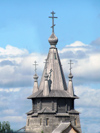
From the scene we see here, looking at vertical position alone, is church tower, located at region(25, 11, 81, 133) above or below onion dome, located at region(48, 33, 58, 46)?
Answer: below

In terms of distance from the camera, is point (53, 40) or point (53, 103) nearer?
point (53, 103)

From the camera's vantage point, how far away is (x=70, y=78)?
82.2m

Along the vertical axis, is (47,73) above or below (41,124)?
above

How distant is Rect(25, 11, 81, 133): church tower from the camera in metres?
78.9

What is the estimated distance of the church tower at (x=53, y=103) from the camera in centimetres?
7894

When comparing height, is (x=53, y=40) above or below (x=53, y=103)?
above

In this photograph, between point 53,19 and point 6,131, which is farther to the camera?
point 6,131

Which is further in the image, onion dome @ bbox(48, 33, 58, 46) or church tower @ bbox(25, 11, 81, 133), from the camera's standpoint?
onion dome @ bbox(48, 33, 58, 46)

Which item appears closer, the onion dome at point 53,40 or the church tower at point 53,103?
the church tower at point 53,103

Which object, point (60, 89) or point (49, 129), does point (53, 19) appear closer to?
point (60, 89)

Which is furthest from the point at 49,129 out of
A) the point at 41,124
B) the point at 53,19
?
the point at 53,19

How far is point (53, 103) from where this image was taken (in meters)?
79.7

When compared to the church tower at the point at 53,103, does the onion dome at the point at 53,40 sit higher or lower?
higher

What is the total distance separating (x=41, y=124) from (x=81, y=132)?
570 centimetres
